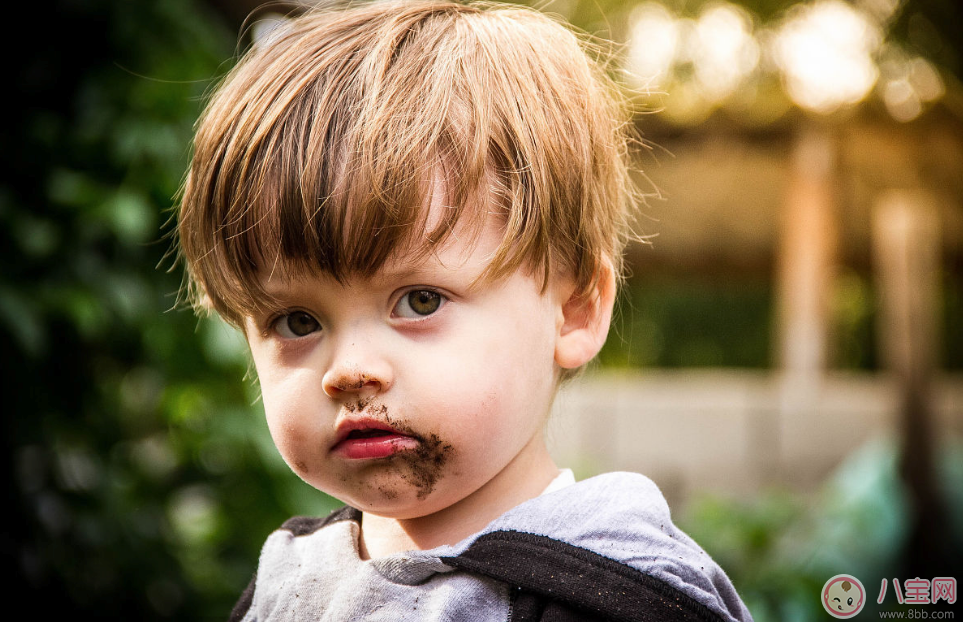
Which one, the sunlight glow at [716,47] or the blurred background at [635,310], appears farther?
the sunlight glow at [716,47]

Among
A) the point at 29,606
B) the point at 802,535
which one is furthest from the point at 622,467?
the point at 29,606

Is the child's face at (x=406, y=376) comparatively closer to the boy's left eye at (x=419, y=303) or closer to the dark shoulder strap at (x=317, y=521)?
the boy's left eye at (x=419, y=303)

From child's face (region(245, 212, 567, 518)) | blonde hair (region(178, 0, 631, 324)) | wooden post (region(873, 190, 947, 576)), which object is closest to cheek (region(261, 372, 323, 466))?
child's face (region(245, 212, 567, 518))

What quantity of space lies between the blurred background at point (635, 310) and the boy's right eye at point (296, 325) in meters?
0.50

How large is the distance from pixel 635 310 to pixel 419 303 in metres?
4.36

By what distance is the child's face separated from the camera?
0.92 meters

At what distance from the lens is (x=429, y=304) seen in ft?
3.10

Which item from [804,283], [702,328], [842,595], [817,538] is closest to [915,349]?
[817,538]

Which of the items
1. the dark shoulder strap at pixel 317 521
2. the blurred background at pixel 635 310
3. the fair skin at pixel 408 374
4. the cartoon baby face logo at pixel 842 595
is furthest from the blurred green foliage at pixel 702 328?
the fair skin at pixel 408 374

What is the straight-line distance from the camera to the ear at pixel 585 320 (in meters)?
1.09

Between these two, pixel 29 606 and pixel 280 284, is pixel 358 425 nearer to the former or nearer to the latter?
pixel 280 284

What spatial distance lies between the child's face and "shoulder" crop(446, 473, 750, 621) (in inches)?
3.1

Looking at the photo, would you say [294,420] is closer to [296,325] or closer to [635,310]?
Answer: [296,325]

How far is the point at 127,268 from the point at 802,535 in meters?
3.14
